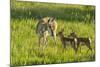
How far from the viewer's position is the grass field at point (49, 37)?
246 centimetres

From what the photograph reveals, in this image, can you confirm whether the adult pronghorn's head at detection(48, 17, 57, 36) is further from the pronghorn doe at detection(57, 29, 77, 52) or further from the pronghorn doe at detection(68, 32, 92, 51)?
the pronghorn doe at detection(68, 32, 92, 51)

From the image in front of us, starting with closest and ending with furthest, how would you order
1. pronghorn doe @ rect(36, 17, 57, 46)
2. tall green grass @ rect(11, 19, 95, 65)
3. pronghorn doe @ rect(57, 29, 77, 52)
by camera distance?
tall green grass @ rect(11, 19, 95, 65) < pronghorn doe @ rect(36, 17, 57, 46) < pronghorn doe @ rect(57, 29, 77, 52)

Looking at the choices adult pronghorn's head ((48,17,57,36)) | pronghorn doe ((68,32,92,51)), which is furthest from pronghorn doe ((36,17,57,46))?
pronghorn doe ((68,32,92,51))

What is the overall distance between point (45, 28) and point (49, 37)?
0.38 ft

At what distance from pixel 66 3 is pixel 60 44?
50 cm

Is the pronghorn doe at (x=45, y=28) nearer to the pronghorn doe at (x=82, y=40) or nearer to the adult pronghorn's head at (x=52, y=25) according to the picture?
the adult pronghorn's head at (x=52, y=25)

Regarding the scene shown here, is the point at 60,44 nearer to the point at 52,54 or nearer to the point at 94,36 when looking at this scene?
the point at 52,54

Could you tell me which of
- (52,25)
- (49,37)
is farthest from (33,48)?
(52,25)

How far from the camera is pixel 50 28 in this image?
2615 mm

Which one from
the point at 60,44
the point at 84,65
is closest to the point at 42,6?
the point at 60,44

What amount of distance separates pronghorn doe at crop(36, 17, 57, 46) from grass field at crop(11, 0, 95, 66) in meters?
0.05

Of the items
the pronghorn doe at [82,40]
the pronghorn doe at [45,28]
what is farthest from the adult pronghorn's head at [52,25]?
the pronghorn doe at [82,40]

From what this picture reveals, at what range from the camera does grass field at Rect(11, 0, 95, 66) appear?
246cm

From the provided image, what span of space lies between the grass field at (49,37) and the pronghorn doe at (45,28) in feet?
0.15
